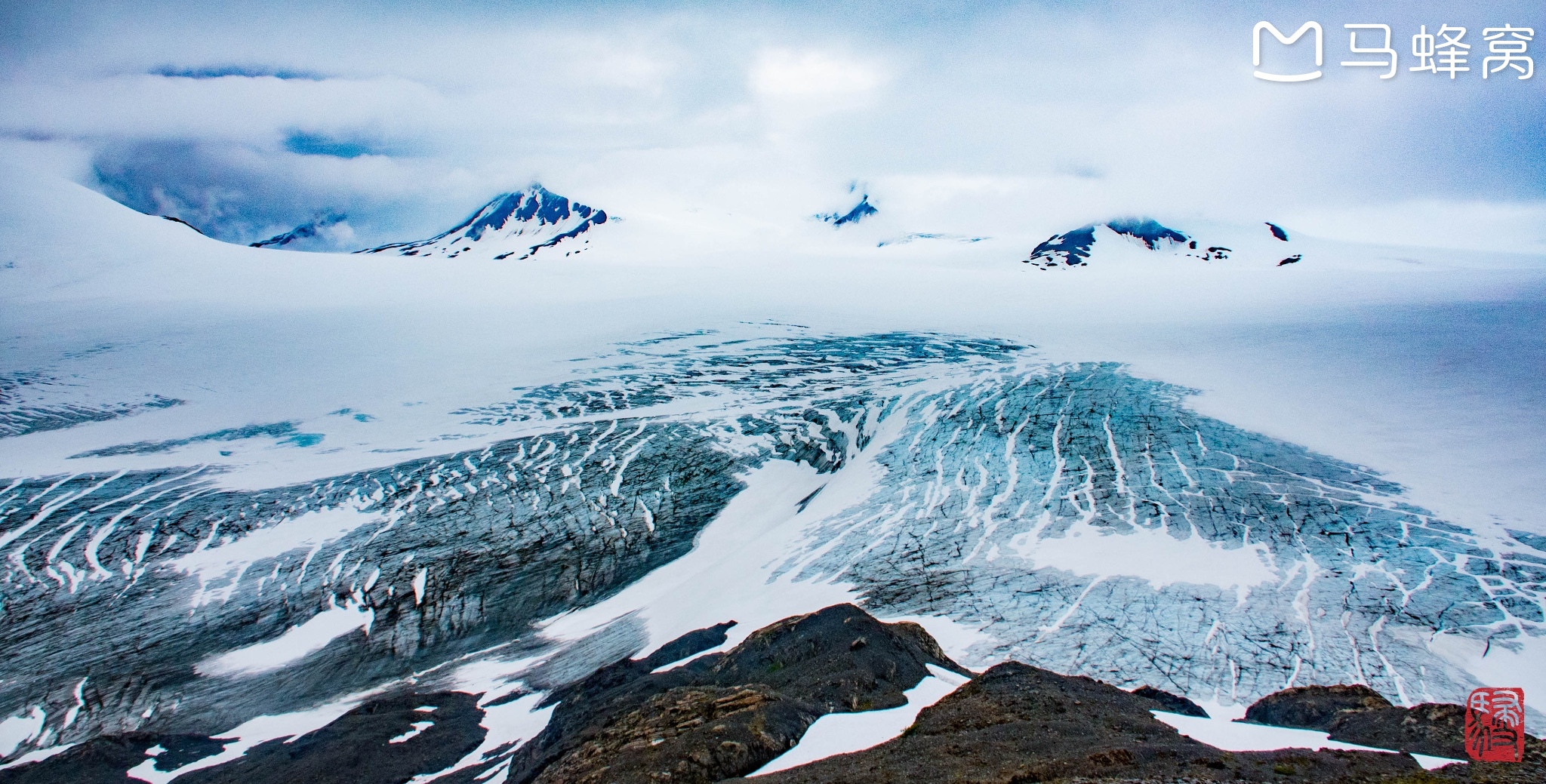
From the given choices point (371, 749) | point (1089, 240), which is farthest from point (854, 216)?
point (371, 749)

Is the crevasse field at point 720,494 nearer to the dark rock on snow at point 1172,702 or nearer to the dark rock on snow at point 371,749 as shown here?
the dark rock on snow at point 371,749

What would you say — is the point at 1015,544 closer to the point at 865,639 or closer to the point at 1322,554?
the point at 1322,554

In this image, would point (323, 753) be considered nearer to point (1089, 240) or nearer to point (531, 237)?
point (1089, 240)

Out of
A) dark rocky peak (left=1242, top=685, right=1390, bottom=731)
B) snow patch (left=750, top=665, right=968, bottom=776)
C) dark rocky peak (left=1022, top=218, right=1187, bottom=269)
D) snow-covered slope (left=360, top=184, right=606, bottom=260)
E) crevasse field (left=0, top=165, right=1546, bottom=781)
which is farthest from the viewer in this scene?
snow-covered slope (left=360, top=184, right=606, bottom=260)

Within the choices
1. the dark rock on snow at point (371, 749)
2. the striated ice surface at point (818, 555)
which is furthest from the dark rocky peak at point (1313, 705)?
the dark rock on snow at point (371, 749)

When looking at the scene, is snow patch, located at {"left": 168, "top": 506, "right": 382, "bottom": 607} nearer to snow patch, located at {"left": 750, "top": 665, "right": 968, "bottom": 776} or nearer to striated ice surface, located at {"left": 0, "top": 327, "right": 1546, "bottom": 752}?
striated ice surface, located at {"left": 0, "top": 327, "right": 1546, "bottom": 752}

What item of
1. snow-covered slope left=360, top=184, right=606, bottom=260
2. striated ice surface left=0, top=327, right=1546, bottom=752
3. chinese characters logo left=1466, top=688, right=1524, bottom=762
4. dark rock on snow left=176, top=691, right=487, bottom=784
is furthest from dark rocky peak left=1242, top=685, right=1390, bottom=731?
snow-covered slope left=360, top=184, right=606, bottom=260
